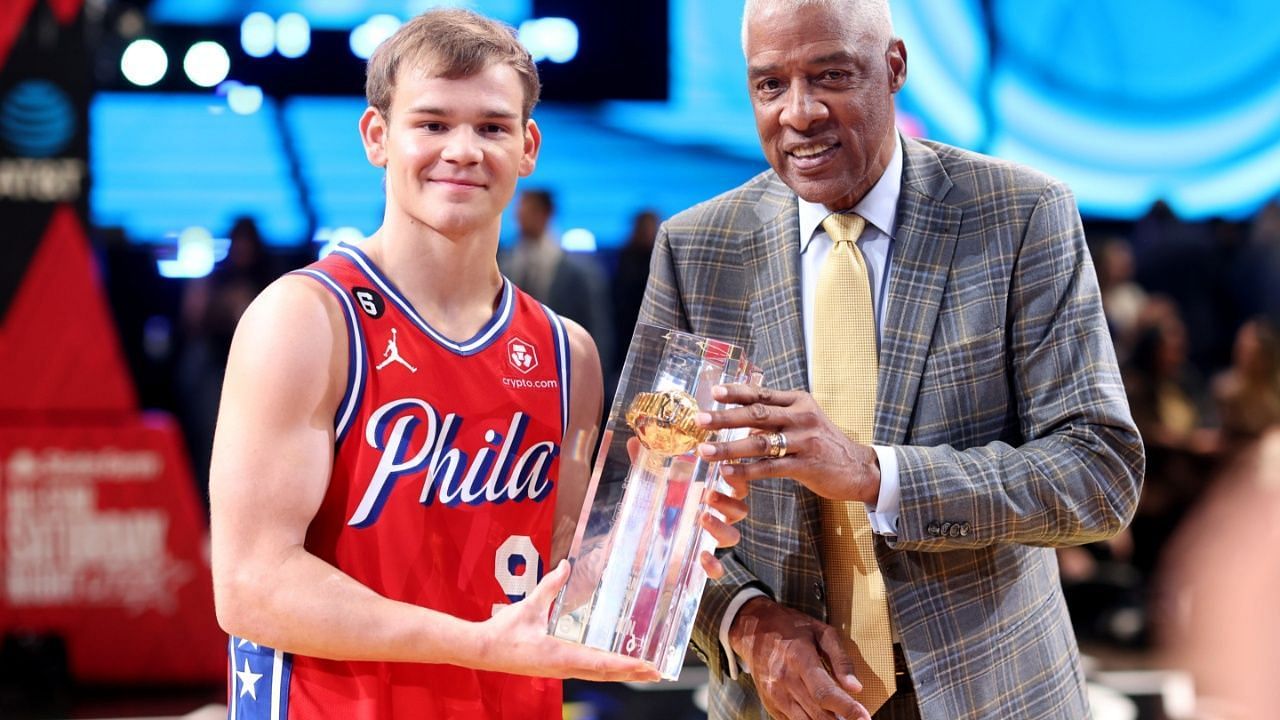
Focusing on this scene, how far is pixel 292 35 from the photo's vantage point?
19.9ft

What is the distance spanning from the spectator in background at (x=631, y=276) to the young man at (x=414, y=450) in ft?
14.7

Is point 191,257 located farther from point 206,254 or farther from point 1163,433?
point 1163,433

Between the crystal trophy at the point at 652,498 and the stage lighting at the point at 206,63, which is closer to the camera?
the crystal trophy at the point at 652,498

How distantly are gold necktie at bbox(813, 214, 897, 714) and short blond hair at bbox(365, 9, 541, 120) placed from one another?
575 millimetres

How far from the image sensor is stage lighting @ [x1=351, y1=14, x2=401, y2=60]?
6.07m

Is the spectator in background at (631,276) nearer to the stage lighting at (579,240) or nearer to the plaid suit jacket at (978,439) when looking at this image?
the stage lighting at (579,240)

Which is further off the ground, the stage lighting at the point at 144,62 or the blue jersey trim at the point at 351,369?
the stage lighting at the point at 144,62

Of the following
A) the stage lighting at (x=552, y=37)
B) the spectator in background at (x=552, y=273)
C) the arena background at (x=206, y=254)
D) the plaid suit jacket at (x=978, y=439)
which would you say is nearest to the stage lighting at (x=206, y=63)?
the arena background at (x=206, y=254)

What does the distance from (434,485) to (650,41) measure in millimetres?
4665

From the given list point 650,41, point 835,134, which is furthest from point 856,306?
point 650,41

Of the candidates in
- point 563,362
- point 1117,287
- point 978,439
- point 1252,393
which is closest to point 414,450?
point 563,362

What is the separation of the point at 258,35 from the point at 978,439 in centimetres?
478

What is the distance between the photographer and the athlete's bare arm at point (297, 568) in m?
1.83

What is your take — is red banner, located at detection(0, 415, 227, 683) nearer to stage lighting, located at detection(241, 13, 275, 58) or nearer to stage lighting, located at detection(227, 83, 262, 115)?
stage lighting, located at detection(227, 83, 262, 115)
